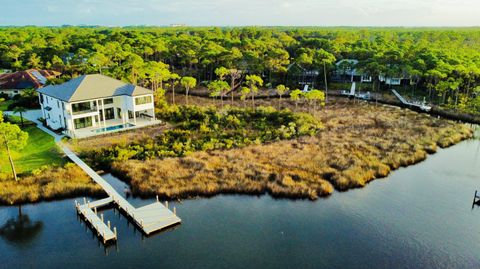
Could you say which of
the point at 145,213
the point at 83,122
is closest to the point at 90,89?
the point at 83,122

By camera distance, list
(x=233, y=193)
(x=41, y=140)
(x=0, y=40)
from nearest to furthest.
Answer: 1. (x=233, y=193)
2. (x=41, y=140)
3. (x=0, y=40)

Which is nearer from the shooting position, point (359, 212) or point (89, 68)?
point (359, 212)

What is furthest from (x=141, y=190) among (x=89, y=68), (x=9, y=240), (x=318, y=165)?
(x=89, y=68)

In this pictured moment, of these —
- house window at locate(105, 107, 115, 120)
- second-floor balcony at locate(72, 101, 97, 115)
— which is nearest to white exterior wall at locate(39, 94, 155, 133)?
second-floor balcony at locate(72, 101, 97, 115)

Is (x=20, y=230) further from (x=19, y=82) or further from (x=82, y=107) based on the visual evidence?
(x=19, y=82)

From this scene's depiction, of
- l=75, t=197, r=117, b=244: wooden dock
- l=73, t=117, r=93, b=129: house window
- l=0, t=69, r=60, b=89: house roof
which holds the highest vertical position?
l=0, t=69, r=60, b=89: house roof

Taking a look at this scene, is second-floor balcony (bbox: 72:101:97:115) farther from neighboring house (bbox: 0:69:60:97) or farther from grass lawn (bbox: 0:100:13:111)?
neighboring house (bbox: 0:69:60:97)

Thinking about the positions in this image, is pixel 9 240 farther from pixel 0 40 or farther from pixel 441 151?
pixel 0 40
